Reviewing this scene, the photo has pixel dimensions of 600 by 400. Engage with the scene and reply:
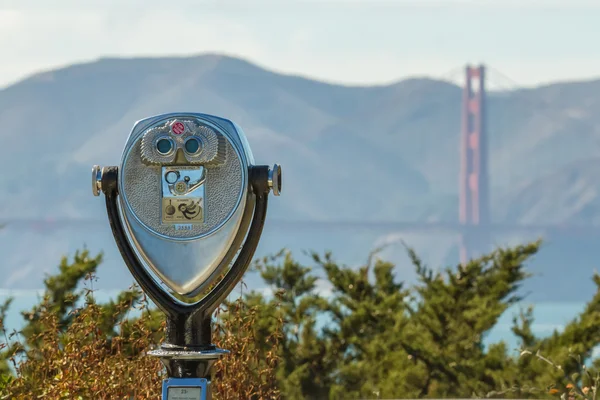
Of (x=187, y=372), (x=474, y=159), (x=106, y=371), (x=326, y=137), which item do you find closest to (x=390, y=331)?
(x=106, y=371)

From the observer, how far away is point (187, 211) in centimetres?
314

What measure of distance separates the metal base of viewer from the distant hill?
6705 cm

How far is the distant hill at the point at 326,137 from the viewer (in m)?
76.6

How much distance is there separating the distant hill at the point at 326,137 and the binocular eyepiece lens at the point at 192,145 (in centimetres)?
6706

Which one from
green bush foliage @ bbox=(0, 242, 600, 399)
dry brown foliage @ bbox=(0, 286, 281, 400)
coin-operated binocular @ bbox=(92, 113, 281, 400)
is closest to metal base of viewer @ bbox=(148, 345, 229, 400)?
coin-operated binocular @ bbox=(92, 113, 281, 400)

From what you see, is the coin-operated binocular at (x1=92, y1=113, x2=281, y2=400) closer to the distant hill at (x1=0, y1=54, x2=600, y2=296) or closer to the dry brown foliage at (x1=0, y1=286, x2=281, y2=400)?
the dry brown foliage at (x1=0, y1=286, x2=281, y2=400)

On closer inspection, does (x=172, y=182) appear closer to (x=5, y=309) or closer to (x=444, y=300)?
(x=5, y=309)

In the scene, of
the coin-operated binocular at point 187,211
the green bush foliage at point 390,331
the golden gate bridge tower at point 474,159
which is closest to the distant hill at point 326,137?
the golden gate bridge tower at point 474,159

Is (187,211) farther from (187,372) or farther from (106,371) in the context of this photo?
(106,371)

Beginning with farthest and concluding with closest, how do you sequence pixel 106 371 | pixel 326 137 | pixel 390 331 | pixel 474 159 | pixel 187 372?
pixel 326 137
pixel 474 159
pixel 390 331
pixel 106 371
pixel 187 372

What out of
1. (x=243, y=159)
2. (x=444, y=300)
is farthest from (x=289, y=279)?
(x=243, y=159)

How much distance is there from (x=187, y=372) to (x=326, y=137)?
8623 cm

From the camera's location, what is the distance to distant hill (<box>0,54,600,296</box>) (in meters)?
76.6

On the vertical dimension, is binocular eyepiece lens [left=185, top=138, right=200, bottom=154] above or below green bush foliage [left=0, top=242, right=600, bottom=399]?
above
